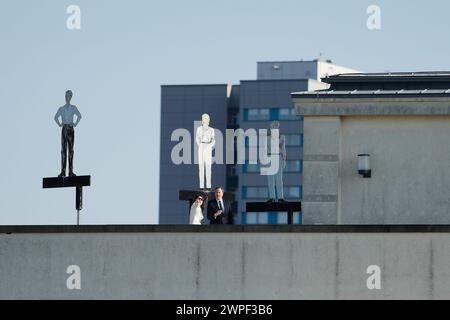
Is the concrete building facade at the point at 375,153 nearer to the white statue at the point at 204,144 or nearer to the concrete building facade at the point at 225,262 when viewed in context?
the white statue at the point at 204,144

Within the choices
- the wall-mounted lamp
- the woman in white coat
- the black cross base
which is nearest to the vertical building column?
the wall-mounted lamp

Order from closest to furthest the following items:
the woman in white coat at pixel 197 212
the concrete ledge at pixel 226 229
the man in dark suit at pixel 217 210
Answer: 1. the concrete ledge at pixel 226 229
2. the man in dark suit at pixel 217 210
3. the woman in white coat at pixel 197 212

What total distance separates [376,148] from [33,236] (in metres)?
10.9

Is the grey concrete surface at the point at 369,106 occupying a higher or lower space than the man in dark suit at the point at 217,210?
higher

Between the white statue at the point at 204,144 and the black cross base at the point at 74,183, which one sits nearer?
the black cross base at the point at 74,183

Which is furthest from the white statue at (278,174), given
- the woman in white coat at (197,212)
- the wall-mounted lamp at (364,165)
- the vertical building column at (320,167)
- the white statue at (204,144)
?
the woman in white coat at (197,212)

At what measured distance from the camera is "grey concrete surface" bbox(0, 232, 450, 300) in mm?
43031

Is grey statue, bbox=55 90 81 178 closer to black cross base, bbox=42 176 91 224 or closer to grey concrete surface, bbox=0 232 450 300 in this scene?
black cross base, bbox=42 176 91 224

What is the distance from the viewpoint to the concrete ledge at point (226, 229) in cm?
4316

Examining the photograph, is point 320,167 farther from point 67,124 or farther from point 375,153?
point 67,124

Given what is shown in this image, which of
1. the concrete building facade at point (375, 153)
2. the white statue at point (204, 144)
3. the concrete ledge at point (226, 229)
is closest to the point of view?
the concrete ledge at point (226, 229)

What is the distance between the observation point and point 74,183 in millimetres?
50281

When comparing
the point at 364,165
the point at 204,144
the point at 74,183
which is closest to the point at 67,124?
the point at 74,183

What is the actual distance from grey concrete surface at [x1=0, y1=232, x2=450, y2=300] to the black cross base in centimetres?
546
